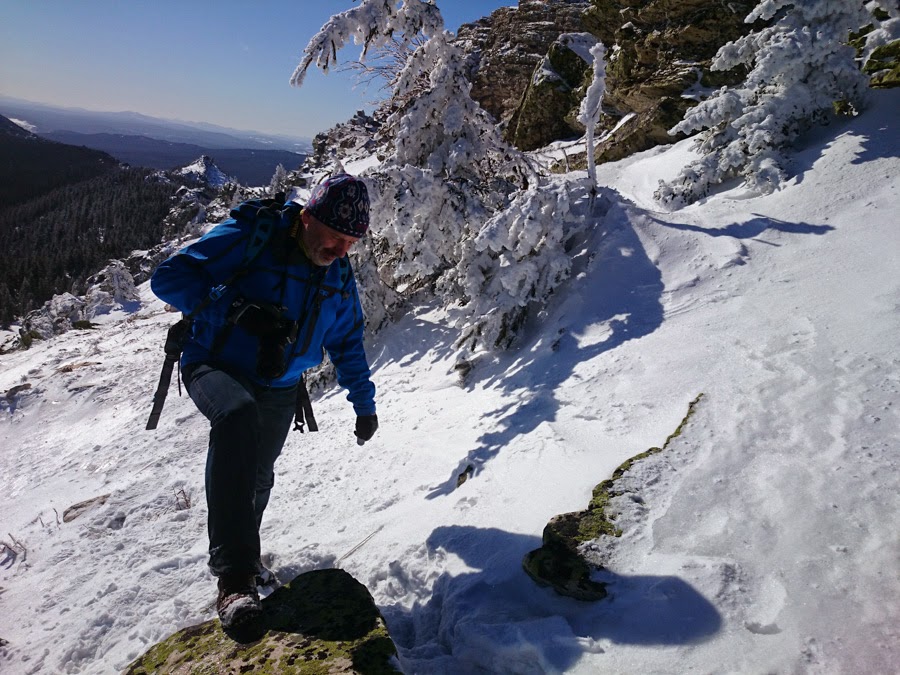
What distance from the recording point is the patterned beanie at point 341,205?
10.3 feet

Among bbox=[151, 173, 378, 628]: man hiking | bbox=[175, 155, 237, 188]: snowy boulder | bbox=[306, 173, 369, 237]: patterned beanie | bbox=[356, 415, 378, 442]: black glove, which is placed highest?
bbox=[175, 155, 237, 188]: snowy boulder

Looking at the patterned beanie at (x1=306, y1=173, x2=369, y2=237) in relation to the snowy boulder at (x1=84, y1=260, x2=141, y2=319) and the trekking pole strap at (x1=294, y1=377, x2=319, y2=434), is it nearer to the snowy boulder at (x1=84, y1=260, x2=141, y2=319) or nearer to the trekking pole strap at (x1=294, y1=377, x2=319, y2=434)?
the trekking pole strap at (x1=294, y1=377, x2=319, y2=434)

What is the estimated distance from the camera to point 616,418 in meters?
4.50

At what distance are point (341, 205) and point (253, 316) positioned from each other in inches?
34.5

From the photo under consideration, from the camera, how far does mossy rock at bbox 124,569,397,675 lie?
2.47 meters

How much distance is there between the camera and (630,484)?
3.46 metres

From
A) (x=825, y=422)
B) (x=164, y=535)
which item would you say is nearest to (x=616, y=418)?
(x=825, y=422)

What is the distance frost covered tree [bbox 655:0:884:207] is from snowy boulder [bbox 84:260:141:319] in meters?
52.6

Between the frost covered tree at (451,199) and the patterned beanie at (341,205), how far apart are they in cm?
435

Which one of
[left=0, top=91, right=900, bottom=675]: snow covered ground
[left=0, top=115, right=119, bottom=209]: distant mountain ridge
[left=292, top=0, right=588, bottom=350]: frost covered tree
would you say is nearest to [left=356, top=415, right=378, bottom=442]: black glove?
[left=0, top=91, right=900, bottom=675]: snow covered ground

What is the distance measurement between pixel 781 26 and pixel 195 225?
10143 cm

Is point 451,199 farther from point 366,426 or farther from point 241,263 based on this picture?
point 241,263

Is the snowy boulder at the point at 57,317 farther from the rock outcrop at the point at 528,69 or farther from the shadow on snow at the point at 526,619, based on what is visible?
the shadow on snow at the point at 526,619

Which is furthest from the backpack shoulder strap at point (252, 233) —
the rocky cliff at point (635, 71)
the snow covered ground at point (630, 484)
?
the rocky cliff at point (635, 71)
